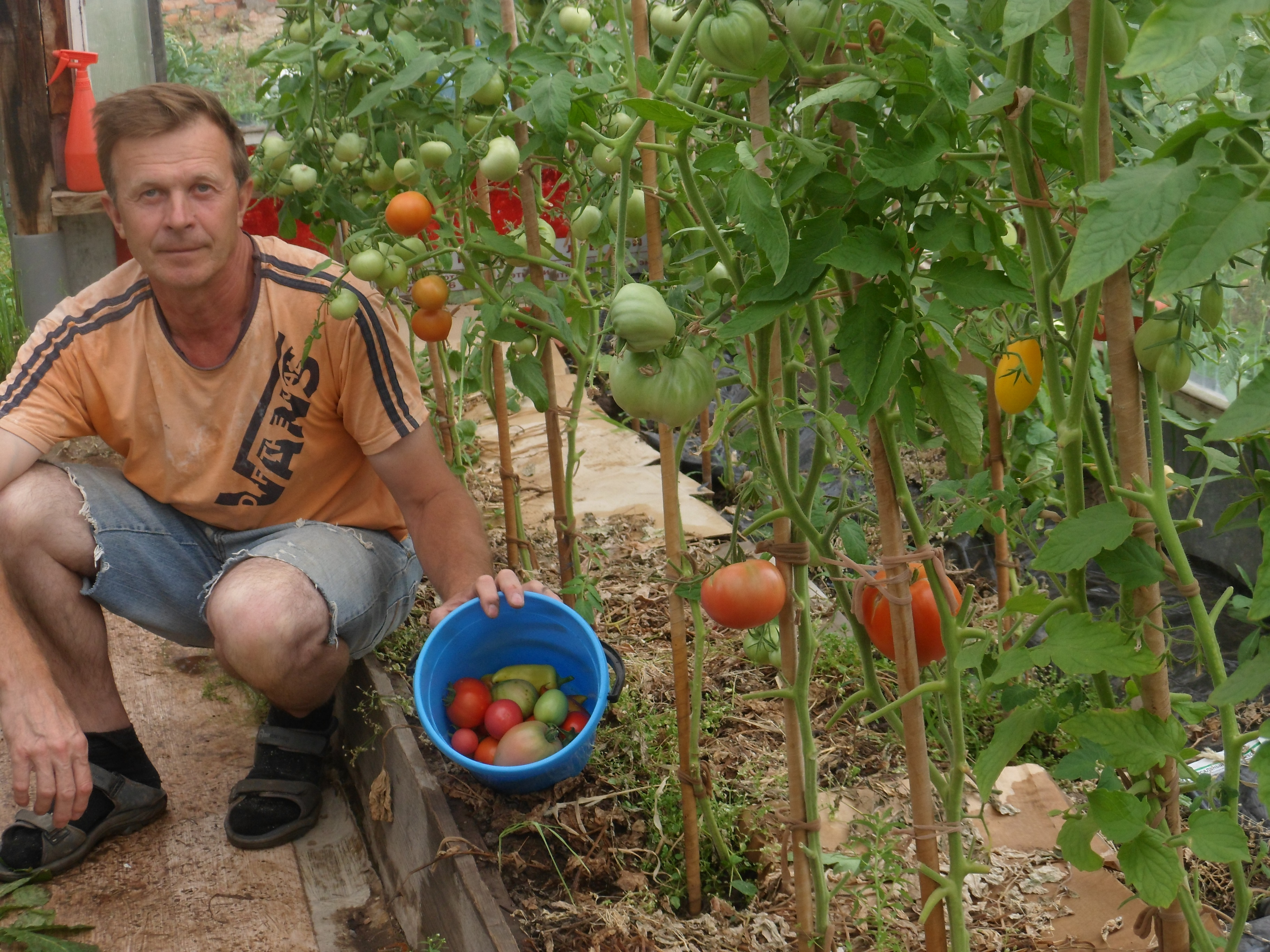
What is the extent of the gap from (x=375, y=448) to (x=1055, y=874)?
4.27 ft

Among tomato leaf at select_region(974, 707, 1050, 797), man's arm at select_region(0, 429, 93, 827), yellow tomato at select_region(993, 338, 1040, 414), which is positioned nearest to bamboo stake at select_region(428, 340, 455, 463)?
man's arm at select_region(0, 429, 93, 827)

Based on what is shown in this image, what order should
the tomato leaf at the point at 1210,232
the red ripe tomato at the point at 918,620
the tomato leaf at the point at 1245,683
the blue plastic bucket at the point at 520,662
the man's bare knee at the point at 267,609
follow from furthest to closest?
the man's bare knee at the point at 267,609 → the blue plastic bucket at the point at 520,662 → the red ripe tomato at the point at 918,620 → the tomato leaf at the point at 1245,683 → the tomato leaf at the point at 1210,232

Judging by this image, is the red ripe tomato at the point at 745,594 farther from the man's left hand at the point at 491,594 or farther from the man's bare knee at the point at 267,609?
the man's bare knee at the point at 267,609

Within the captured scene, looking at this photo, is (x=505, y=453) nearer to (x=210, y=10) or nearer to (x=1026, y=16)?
(x=1026, y=16)

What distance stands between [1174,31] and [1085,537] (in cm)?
43

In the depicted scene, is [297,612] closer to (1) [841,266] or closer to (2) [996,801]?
(2) [996,801]

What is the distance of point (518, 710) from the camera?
5.87 feet

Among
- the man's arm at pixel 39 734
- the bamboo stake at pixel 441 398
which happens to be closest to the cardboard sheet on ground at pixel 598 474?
the bamboo stake at pixel 441 398

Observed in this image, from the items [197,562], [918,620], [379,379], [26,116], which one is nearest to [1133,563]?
[918,620]

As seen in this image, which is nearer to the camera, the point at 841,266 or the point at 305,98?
the point at 841,266

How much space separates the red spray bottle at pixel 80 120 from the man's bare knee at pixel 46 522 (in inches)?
75.3

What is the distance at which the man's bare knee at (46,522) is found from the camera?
75.7 inches

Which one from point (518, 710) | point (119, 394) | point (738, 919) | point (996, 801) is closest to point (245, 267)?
point (119, 394)

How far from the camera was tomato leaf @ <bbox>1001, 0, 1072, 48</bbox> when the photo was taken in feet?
2.24
